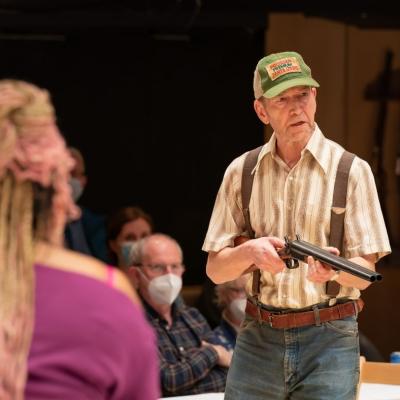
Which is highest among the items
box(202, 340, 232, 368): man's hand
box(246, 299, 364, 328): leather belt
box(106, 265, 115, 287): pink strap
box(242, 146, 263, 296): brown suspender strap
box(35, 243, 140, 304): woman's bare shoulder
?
box(35, 243, 140, 304): woman's bare shoulder

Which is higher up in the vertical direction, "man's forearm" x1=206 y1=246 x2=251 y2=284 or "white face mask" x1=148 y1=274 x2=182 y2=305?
"man's forearm" x1=206 y1=246 x2=251 y2=284

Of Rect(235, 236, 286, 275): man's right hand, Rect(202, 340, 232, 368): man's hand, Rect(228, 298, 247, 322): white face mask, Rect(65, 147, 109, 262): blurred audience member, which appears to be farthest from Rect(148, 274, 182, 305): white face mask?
Rect(235, 236, 286, 275): man's right hand

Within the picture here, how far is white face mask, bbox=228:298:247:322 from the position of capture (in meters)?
5.55

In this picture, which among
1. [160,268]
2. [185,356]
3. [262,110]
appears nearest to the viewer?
[262,110]

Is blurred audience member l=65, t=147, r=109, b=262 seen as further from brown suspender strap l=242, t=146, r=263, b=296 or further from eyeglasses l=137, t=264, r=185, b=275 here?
brown suspender strap l=242, t=146, r=263, b=296

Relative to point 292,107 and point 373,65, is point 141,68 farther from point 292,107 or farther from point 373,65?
point 292,107

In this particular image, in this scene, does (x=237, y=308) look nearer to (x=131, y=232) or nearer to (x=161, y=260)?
(x=161, y=260)

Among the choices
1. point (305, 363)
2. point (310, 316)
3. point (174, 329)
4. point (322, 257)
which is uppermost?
point (322, 257)

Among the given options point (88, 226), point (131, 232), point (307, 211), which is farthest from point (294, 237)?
point (88, 226)

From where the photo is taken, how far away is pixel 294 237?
3.26 m

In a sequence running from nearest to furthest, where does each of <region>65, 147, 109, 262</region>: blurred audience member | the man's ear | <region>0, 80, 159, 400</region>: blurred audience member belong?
<region>0, 80, 159, 400</region>: blurred audience member → the man's ear → <region>65, 147, 109, 262</region>: blurred audience member

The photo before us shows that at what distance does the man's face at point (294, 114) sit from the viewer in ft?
10.9

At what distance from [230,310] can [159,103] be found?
7.05ft

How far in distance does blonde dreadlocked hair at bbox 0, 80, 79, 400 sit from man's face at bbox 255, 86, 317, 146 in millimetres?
1594
